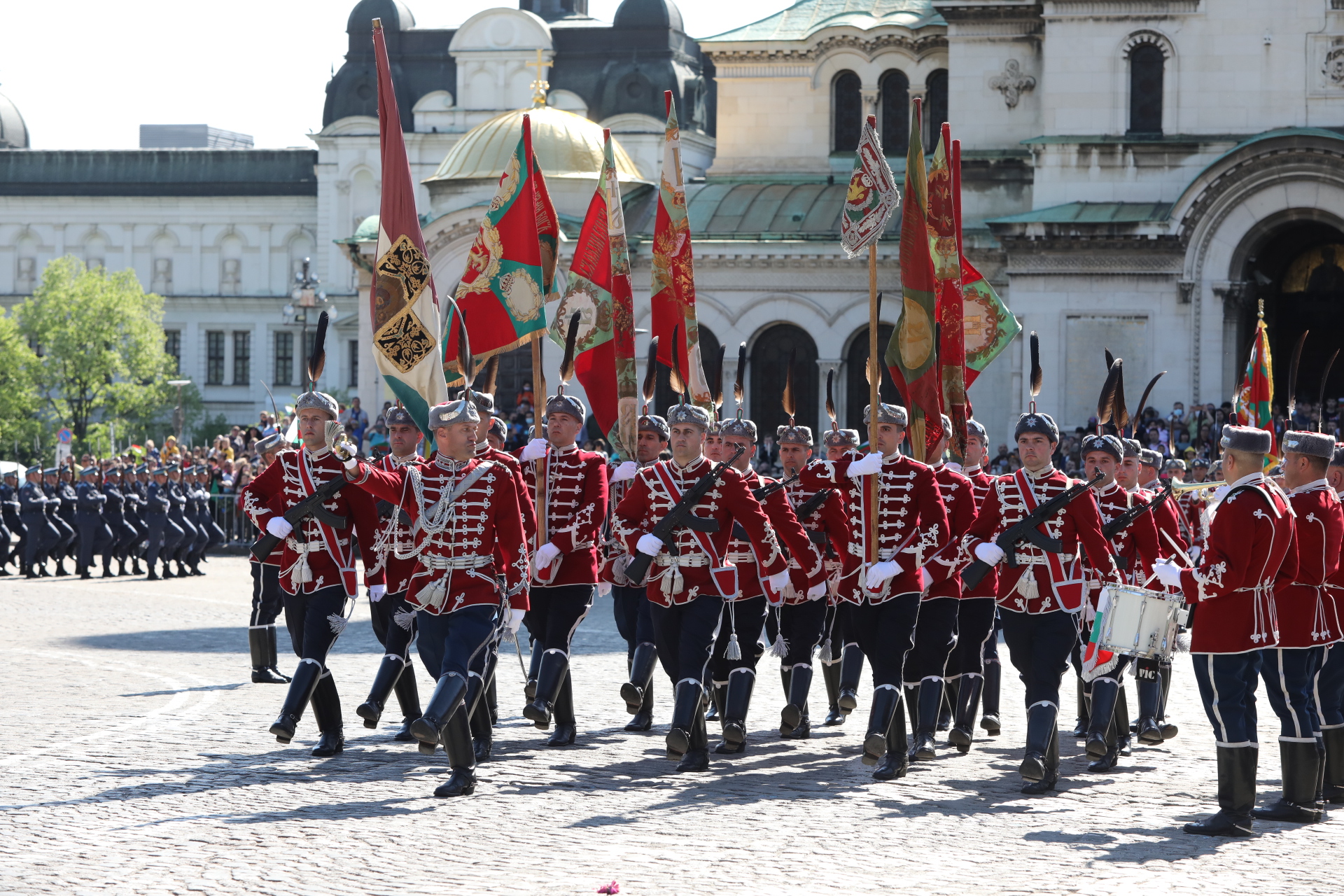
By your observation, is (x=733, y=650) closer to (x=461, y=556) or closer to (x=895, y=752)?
(x=895, y=752)

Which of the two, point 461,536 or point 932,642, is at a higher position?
point 461,536

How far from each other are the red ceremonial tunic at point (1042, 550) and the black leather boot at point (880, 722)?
79cm

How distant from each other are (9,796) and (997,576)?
5.28 meters

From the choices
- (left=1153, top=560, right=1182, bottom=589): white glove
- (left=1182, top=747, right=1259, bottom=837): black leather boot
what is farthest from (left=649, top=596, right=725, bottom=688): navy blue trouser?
(left=1182, top=747, right=1259, bottom=837): black leather boot

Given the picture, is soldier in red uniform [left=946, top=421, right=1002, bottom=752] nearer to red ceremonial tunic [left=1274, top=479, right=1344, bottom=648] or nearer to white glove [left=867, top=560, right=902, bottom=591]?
white glove [left=867, top=560, right=902, bottom=591]

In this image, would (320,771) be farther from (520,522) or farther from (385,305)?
(385,305)

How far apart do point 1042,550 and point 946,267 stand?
540 centimetres

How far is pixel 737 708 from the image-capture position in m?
11.9

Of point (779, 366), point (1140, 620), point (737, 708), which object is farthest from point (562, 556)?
point (779, 366)

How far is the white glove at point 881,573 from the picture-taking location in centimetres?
1102

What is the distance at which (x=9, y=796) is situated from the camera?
9.91m

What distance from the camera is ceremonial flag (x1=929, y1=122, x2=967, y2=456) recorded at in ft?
49.4

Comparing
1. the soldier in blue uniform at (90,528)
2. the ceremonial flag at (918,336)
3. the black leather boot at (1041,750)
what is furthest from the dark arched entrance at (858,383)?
the black leather boot at (1041,750)

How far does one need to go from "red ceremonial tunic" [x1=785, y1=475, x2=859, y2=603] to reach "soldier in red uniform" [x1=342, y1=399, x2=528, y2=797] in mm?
2361
